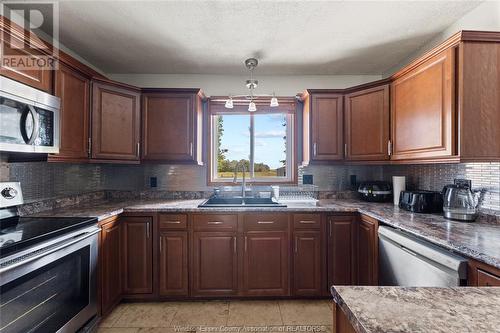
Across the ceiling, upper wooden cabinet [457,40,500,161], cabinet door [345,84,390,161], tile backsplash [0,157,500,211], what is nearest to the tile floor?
tile backsplash [0,157,500,211]

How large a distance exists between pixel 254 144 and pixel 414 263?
6.50 feet

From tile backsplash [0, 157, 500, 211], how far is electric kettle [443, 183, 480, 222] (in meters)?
0.14

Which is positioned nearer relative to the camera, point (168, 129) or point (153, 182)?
point (168, 129)

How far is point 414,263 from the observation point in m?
1.41

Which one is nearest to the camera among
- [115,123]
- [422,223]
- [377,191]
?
[422,223]

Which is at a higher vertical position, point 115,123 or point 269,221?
point 115,123

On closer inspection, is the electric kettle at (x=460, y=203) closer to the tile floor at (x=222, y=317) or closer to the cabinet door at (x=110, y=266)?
the tile floor at (x=222, y=317)

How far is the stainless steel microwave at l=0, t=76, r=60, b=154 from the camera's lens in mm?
1312

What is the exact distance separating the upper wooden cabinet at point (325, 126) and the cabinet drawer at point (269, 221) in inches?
29.5

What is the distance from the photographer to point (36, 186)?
1.89m

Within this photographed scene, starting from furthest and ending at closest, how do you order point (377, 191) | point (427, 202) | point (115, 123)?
point (377, 191), point (115, 123), point (427, 202)

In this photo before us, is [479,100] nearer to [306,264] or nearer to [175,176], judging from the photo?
[306,264]

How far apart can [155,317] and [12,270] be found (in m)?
1.18

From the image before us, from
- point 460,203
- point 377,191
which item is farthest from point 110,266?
point 460,203
